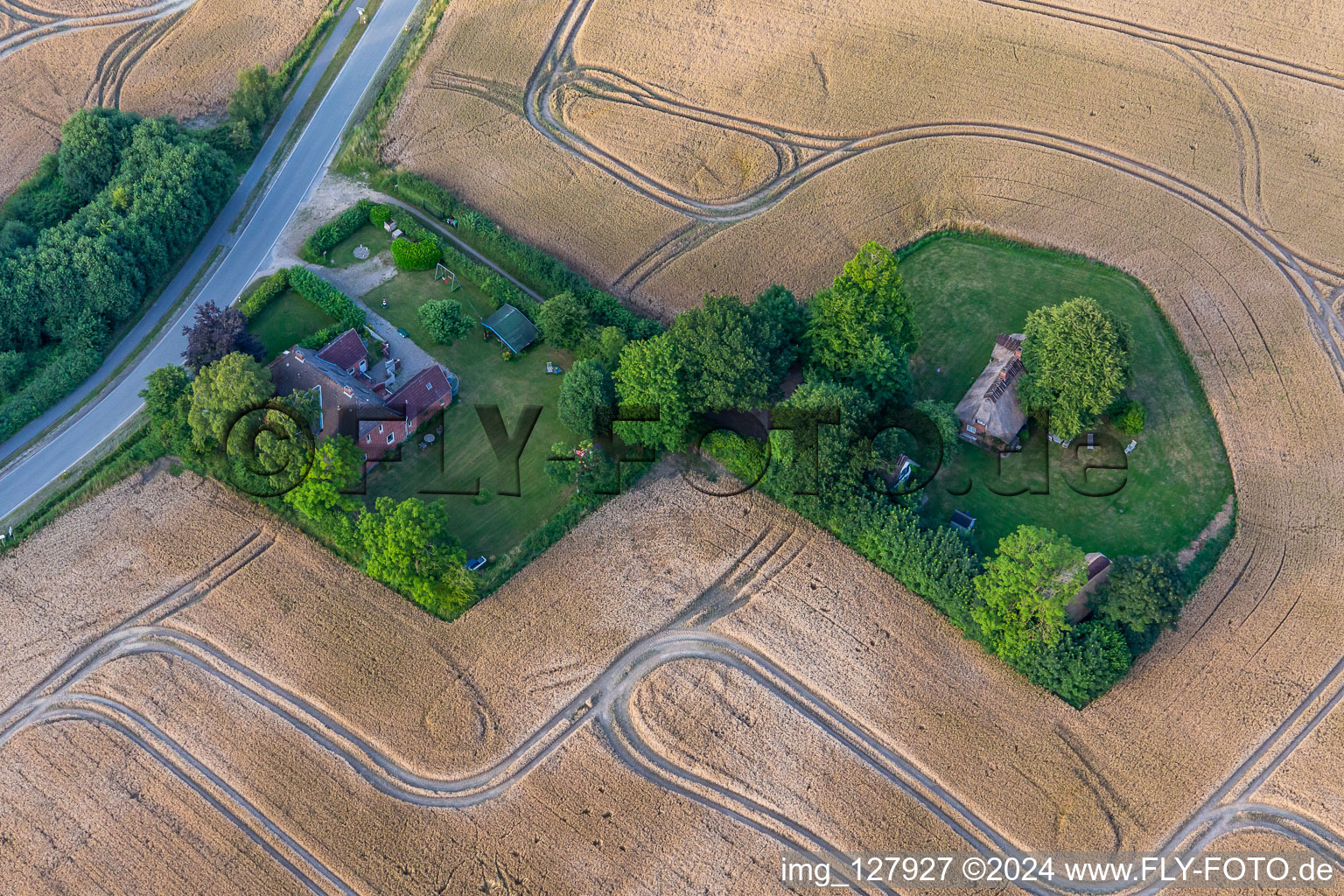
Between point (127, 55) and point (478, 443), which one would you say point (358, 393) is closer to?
point (478, 443)

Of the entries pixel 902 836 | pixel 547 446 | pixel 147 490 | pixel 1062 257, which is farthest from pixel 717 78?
pixel 902 836

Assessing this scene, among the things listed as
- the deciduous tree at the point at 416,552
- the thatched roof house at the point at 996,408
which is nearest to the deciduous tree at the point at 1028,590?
the thatched roof house at the point at 996,408

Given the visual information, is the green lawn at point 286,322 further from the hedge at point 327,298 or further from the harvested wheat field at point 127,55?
the harvested wheat field at point 127,55

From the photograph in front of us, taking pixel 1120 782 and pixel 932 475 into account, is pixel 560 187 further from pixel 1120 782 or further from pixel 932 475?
pixel 1120 782

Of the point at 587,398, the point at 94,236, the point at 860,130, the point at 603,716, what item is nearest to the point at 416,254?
the point at 587,398

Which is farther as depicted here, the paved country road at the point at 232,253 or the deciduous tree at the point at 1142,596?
the paved country road at the point at 232,253

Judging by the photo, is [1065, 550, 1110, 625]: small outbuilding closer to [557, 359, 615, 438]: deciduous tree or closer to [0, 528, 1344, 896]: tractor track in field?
[0, 528, 1344, 896]: tractor track in field

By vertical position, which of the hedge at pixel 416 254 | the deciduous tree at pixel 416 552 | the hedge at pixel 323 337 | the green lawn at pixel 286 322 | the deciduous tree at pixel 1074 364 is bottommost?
the deciduous tree at pixel 416 552
